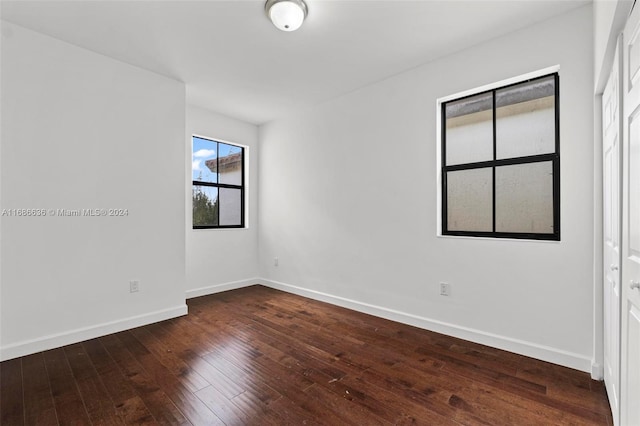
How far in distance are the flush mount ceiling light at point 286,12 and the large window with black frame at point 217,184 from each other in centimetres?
258

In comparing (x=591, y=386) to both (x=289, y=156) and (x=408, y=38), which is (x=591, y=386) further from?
(x=289, y=156)

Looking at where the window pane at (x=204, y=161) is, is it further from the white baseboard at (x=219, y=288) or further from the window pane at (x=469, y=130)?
the window pane at (x=469, y=130)

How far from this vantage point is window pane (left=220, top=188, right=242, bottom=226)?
4.77 meters

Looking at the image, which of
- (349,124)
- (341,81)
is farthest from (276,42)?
(349,124)

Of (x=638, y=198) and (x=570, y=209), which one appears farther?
(x=570, y=209)

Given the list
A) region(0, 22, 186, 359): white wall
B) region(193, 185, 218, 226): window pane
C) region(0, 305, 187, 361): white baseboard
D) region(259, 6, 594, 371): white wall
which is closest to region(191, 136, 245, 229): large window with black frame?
region(193, 185, 218, 226): window pane

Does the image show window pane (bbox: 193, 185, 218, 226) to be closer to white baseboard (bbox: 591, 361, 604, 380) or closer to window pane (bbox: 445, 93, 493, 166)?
window pane (bbox: 445, 93, 493, 166)

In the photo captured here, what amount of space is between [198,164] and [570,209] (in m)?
4.34

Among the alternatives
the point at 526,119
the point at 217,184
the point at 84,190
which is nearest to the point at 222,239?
the point at 217,184

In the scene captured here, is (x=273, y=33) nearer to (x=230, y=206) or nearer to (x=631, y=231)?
(x=631, y=231)

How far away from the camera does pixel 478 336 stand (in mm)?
2729

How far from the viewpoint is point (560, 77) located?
2.36 meters

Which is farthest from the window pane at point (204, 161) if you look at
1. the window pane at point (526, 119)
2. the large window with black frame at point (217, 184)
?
the window pane at point (526, 119)

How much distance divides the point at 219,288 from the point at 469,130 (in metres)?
3.91
